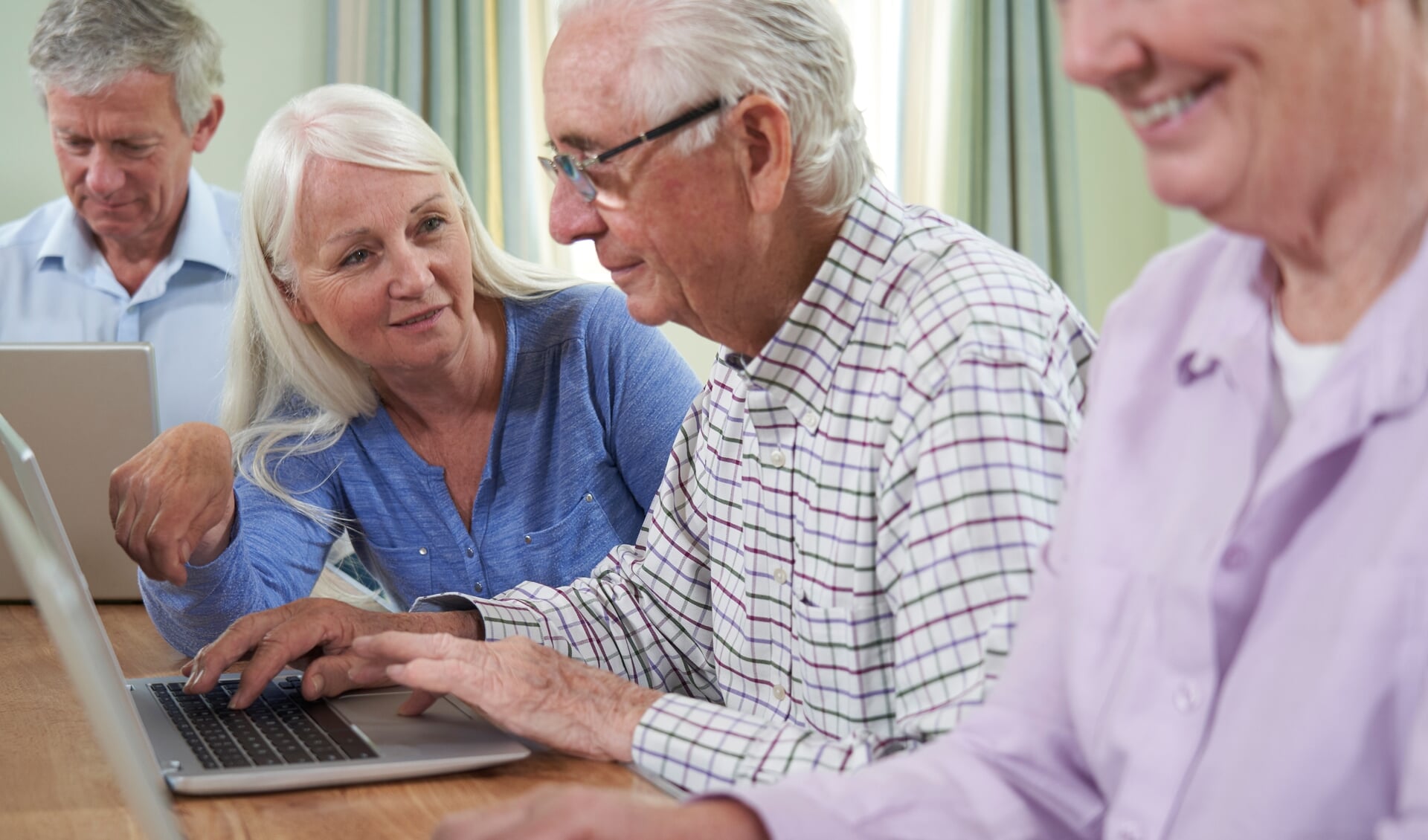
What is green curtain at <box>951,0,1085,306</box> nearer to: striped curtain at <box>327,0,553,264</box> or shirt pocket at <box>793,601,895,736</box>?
striped curtain at <box>327,0,553,264</box>

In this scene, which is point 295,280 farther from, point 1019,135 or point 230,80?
point 1019,135

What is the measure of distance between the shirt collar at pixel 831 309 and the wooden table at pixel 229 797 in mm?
378

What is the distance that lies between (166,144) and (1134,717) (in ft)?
7.48

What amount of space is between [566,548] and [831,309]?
2.38 ft

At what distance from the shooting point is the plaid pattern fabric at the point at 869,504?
1.00 meters

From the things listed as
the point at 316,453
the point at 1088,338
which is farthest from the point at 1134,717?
the point at 316,453

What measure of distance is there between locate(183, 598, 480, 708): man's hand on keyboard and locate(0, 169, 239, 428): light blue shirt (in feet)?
4.19

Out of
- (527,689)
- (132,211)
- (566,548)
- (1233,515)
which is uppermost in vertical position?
(1233,515)

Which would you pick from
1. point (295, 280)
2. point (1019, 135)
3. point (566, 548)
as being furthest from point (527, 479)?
point (1019, 135)

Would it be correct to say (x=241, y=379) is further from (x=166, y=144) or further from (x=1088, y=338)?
(x=1088, y=338)

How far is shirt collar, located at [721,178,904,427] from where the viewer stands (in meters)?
1.20

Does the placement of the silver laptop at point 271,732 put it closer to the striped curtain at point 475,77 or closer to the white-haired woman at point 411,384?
the white-haired woman at point 411,384

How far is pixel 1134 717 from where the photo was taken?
743mm

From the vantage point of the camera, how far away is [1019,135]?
3.99 m
